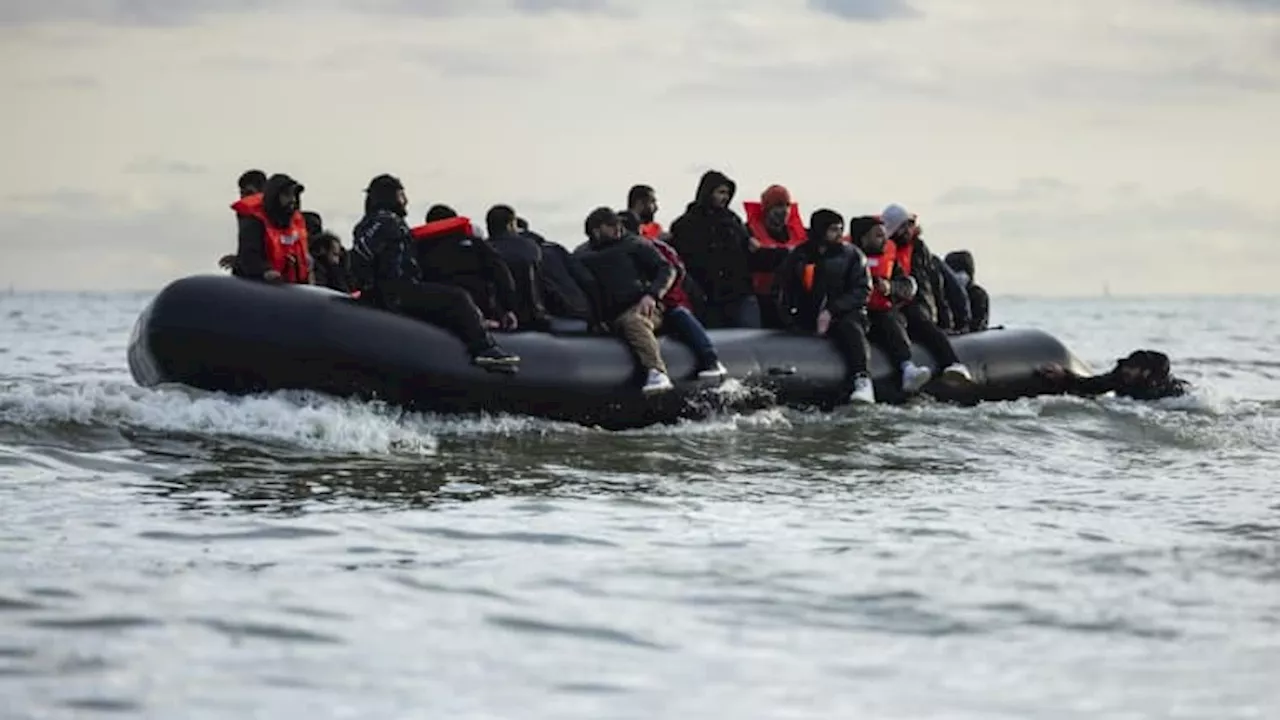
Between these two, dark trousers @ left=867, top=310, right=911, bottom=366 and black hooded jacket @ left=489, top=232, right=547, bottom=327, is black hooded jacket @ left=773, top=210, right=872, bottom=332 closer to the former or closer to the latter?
dark trousers @ left=867, top=310, right=911, bottom=366

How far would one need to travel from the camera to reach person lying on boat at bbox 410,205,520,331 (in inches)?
526

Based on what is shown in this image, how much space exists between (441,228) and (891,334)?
172 inches

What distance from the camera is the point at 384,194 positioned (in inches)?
503

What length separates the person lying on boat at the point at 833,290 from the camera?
1527 centimetres

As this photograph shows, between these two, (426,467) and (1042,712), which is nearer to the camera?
(1042,712)

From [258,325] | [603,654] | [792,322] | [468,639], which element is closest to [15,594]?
[468,639]

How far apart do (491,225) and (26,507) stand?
5.52 meters

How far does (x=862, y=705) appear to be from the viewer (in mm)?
5977

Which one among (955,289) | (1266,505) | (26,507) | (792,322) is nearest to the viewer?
(26,507)

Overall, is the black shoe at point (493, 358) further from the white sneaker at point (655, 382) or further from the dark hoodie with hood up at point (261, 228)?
the dark hoodie with hood up at point (261, 228)

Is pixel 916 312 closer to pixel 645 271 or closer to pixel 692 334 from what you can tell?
pixel 692 334

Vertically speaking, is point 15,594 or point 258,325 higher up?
point 258,325

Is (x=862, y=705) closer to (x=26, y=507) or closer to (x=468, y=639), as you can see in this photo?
(x=468, y=639)

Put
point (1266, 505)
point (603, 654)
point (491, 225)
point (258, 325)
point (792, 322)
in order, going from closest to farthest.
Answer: point (603, 654)
point (1266, 505)
point (258, 325)
point (491, 225)
point (792, 322)
